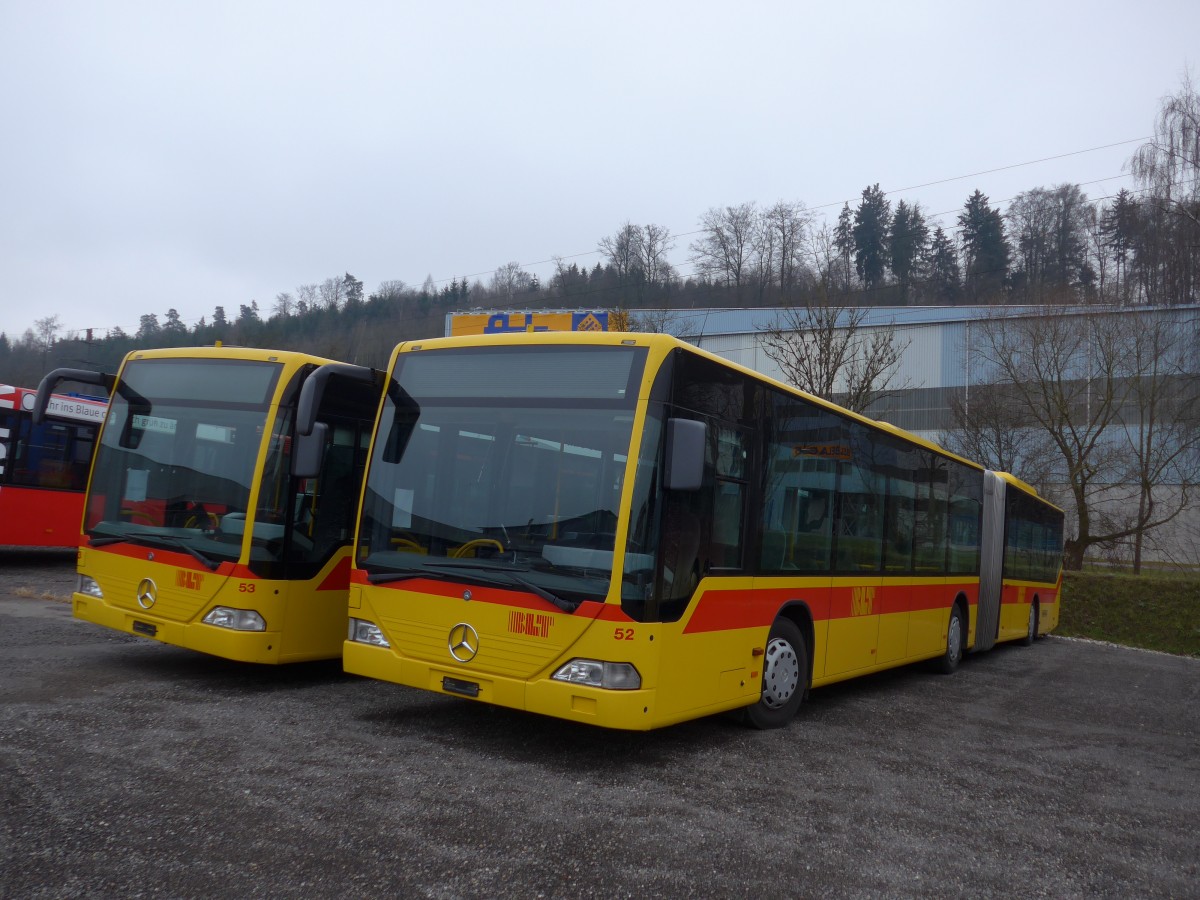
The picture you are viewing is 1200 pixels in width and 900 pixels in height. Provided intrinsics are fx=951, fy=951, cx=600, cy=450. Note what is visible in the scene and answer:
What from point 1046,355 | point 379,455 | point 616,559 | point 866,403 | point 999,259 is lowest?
point 616,559

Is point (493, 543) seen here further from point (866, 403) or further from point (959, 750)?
point (866, 403)

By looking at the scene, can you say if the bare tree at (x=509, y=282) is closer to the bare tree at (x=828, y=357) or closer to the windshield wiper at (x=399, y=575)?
the bare tree at (x=828, y=357)

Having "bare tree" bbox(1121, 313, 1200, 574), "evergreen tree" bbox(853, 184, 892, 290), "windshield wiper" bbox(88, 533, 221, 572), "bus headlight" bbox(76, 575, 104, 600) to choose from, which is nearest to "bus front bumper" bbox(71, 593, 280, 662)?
"bus headlight" bbox(76, 575, 104, 600)

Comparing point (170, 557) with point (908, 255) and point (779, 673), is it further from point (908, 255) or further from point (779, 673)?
point (908, 255)

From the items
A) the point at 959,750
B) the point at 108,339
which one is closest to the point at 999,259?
the point at 108,339

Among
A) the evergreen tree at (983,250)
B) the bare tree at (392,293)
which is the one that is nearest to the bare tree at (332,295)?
the bare tree at (392,293)

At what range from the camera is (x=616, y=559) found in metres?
5.86

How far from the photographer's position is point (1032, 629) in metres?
18.2

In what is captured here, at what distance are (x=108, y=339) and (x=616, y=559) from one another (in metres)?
41.8

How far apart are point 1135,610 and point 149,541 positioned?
21.3 m

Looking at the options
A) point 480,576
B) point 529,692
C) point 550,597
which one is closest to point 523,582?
point 550,597

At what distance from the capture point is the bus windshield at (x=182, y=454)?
7.85 m

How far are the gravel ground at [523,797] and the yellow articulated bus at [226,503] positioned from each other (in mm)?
601

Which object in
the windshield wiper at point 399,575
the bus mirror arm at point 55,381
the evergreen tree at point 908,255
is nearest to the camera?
the windshield wiper at point 399,575
